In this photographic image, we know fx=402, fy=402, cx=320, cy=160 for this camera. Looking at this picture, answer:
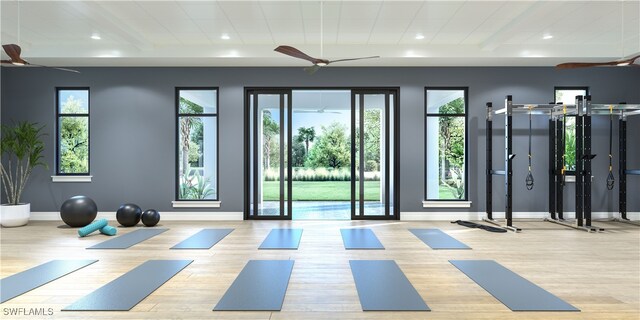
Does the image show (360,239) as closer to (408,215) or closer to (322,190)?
(408,215)

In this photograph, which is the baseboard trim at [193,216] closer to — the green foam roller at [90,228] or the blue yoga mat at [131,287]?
the green foam roller at [90,228]

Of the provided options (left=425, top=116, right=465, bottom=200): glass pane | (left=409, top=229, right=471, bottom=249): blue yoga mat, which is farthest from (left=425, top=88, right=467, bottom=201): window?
(left=409, top=229, right=471, bottom=249): blue yoga mat

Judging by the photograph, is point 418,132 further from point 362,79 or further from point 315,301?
point 315,301

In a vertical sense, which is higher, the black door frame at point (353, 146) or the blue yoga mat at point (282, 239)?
the black door frame at point (353, 146)

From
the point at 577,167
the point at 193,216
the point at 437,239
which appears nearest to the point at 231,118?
the point at 193,216

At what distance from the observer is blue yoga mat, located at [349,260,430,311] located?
8.92ft

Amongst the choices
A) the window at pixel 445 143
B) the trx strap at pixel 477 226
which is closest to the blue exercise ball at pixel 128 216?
the window at pixel 445 143

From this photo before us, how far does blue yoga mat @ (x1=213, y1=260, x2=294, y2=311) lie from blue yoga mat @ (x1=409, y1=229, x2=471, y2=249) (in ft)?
6.01

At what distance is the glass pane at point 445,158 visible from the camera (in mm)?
6742

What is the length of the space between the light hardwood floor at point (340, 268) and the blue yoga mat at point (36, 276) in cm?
10

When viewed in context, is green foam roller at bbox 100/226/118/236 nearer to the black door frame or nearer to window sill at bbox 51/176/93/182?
window sill at bbox 51/176/93/182

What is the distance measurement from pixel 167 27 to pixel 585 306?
5.39 meters

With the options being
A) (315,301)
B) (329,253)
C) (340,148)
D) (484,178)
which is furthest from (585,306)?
(340,148)

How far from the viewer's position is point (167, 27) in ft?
17.5
